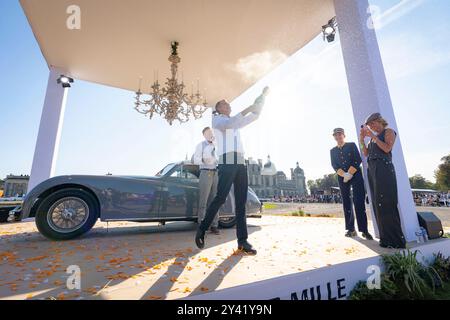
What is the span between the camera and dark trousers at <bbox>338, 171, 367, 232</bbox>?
3213 millimetres

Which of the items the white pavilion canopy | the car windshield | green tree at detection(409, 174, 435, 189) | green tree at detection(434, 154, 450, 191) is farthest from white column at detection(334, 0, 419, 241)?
green tree at detection(409, 174, 435, 189)

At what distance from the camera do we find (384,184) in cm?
262

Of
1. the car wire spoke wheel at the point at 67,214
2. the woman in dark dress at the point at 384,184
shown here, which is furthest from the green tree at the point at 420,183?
the car wire spoke wheel at the point at 67,214

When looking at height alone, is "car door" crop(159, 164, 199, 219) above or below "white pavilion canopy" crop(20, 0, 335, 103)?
below

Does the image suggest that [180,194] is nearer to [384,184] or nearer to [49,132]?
[384,184]

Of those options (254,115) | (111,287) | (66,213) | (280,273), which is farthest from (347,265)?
(66,213)

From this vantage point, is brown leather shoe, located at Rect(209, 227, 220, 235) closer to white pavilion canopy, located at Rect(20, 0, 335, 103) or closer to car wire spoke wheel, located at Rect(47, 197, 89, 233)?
car wire spoke wheel, located at Rect(47, 197, 89, 233)

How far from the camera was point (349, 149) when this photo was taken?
3.44 m

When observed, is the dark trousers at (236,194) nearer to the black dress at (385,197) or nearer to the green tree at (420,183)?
the black dress at (385,197)

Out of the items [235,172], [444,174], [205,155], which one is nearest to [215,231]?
[205,155]

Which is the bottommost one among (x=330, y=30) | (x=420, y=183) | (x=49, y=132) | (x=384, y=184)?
(x=384, y=184)

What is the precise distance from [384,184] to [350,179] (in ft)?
2.33

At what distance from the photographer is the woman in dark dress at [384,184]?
2.54 metres
